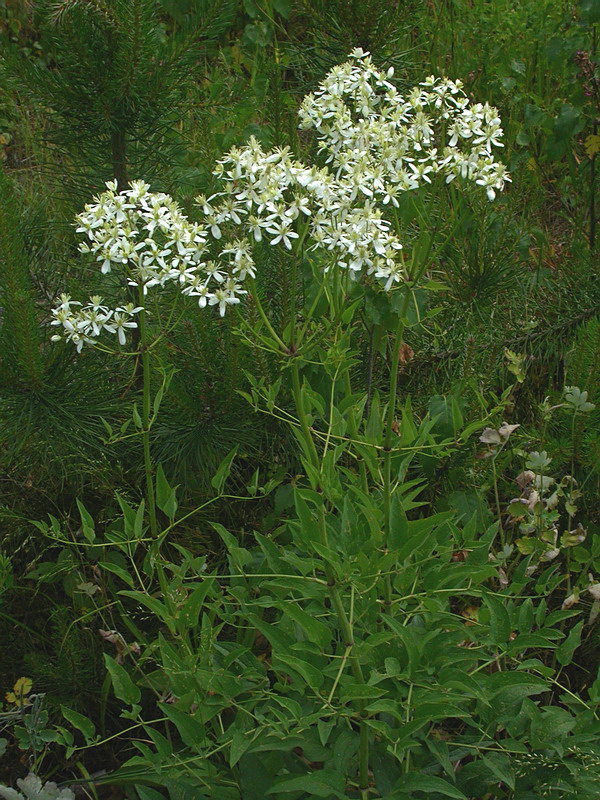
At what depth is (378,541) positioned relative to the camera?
144cm

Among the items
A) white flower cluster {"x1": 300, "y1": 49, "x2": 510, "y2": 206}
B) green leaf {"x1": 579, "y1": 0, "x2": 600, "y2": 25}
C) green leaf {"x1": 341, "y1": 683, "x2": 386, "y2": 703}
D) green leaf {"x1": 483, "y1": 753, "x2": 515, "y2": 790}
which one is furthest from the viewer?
green leaf {"x1": 579, "y1": 0, "x2": 600, "y2": 25}

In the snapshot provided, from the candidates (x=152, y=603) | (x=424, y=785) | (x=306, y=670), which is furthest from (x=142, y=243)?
(x=424, y=785)

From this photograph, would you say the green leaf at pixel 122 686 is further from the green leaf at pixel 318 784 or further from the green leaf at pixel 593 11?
the green leaf at pixel 593 11

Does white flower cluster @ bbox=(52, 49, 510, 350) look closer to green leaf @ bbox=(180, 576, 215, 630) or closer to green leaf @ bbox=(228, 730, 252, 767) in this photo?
green leaf @ bbox=(180, 576, 215, 630)

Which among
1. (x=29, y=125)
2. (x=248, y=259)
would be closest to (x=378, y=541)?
(x=248, y=259)

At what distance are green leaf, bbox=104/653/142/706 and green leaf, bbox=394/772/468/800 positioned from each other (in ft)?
1.48

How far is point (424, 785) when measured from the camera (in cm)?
127

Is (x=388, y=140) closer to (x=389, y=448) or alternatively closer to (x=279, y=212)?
(x=279, y=212)

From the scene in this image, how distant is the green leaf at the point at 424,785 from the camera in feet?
4.14

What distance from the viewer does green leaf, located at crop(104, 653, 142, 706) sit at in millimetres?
1440

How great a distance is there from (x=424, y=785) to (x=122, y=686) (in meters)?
0.52

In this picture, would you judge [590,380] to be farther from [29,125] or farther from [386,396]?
[29,125]

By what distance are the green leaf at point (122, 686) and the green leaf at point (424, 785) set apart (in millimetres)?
452

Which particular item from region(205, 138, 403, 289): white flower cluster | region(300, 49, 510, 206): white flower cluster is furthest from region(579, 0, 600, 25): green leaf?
region(205, 138, 403, 289): white flower cluster
